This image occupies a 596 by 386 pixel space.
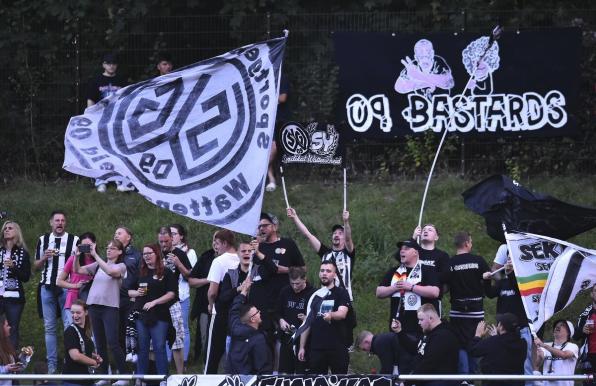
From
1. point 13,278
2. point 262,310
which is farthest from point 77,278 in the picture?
point 262,310

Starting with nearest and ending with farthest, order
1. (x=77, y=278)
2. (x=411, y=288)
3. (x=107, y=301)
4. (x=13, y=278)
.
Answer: (x=411, y=288) → (x=107, y=301) → (x=77, y=278) → (x=13, y=278)

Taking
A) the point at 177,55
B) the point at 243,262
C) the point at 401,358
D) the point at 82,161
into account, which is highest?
the point at 177,55

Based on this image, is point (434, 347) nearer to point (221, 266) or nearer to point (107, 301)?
point (221, 266)

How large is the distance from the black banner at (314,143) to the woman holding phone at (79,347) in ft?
10.5

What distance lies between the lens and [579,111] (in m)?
21.8

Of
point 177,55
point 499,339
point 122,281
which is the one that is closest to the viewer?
point 499,339

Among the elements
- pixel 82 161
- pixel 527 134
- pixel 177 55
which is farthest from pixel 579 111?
pixel 82 161

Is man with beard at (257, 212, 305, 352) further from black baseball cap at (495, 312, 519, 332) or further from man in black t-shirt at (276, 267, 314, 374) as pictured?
black baseball cap at (495, 312, 519, 332)

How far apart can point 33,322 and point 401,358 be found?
580 centimetres

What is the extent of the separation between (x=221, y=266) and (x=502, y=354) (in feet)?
12.2

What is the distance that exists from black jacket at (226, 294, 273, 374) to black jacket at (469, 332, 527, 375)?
7.24 feet

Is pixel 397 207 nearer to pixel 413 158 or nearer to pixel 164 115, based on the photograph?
pixel 413 158

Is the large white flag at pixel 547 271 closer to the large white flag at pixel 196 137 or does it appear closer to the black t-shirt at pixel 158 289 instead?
the large white flag at pixel 196 137

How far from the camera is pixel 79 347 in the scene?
15234 mm
